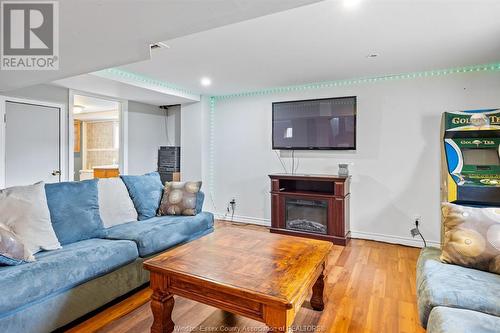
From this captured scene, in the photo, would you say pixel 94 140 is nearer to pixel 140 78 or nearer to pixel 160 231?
pixel 140 78

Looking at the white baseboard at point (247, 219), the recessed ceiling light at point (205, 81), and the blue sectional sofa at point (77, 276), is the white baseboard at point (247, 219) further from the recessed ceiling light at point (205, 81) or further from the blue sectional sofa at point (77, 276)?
the recessed ceiling light at point (205, 81)

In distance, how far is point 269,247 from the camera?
203 centimetres

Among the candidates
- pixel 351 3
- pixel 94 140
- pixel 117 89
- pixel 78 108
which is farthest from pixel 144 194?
pixel 94 140

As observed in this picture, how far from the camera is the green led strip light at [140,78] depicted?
11.0 ft

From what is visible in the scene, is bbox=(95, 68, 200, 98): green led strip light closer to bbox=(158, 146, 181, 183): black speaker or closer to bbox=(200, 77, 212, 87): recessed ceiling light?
bbox=(200, 77, 212, 87): recessed ceiling light

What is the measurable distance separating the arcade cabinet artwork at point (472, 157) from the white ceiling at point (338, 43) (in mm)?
731

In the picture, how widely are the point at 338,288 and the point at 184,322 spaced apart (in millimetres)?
1332

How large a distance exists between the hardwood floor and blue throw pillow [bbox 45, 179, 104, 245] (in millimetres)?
676

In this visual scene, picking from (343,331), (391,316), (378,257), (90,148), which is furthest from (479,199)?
(90,148)

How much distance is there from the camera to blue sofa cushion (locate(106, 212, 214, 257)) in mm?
2400

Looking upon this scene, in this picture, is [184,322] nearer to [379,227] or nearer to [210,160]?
[379,227]

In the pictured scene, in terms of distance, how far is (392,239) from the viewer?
12.2ft

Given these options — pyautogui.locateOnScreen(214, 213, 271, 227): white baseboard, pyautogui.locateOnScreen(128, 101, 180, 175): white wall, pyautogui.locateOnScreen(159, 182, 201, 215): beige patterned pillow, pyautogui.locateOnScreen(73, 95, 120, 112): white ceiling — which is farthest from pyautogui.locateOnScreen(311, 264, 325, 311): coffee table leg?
pyautogui.locateOnScreen(73, 95, 120, 112): white ceiling

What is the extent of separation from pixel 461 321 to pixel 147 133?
5159 millimetres
